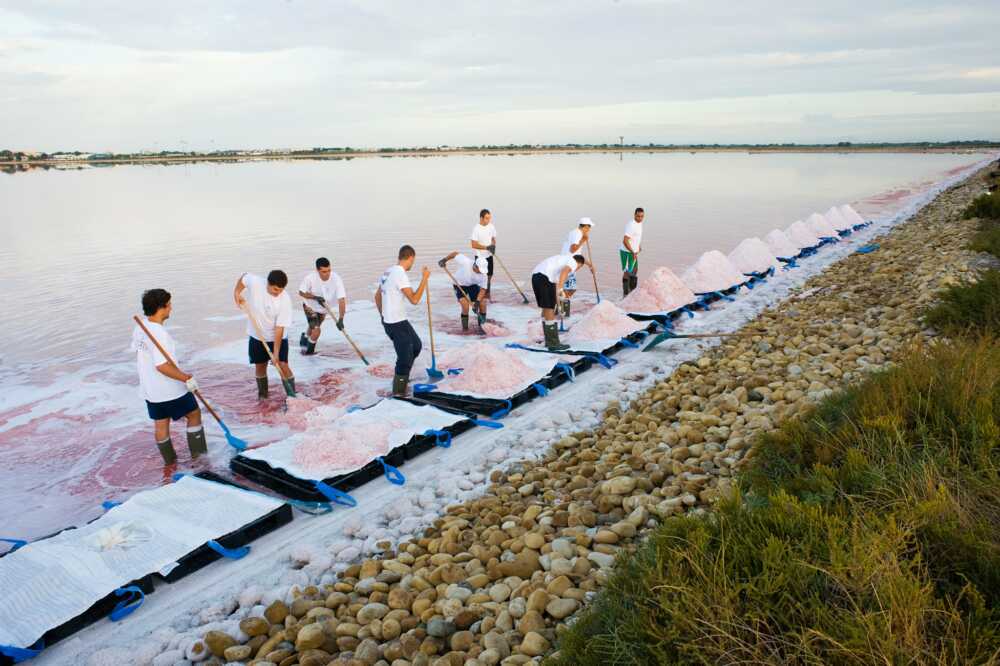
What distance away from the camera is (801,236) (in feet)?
52.9

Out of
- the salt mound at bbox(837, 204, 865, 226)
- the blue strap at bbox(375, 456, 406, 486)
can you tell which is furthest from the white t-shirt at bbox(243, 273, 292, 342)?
the salt mound at bbox(837, 204, 865, 226)

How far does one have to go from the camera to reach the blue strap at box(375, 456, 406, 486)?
5.12m

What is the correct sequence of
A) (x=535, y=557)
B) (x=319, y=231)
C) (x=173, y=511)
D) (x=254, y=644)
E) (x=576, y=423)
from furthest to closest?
(x=319, y=231) → (x=576, y=423) → (x=173, y=511) → (x=535, y=557) → (x=254, y=644)

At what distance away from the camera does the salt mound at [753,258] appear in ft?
43.3

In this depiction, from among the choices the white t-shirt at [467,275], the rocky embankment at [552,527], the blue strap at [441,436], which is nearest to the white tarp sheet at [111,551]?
the rocky embankment at [552,527]

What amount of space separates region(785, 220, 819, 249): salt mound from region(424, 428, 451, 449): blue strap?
1297 centimetres

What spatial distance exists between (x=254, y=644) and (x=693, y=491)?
2.64 meters

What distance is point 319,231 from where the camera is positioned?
21906 millimetres

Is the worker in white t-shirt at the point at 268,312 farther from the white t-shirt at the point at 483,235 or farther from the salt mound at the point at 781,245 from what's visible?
the salt mound at the point at 781,245

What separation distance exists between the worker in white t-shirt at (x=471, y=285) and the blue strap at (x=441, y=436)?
4.29m

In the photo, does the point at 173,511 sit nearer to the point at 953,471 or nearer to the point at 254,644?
the point at 254,644

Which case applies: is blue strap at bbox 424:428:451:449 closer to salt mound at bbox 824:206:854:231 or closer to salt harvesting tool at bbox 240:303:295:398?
salt harvesting tool at bbox 240:303:295:398

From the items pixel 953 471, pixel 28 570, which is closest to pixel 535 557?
pixel 953 471

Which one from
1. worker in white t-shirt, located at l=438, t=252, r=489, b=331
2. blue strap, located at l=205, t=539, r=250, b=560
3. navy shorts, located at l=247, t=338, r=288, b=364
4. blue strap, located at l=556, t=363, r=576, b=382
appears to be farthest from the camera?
worker in white t-shirt, located at l=438, t=252, r=489, b=331
